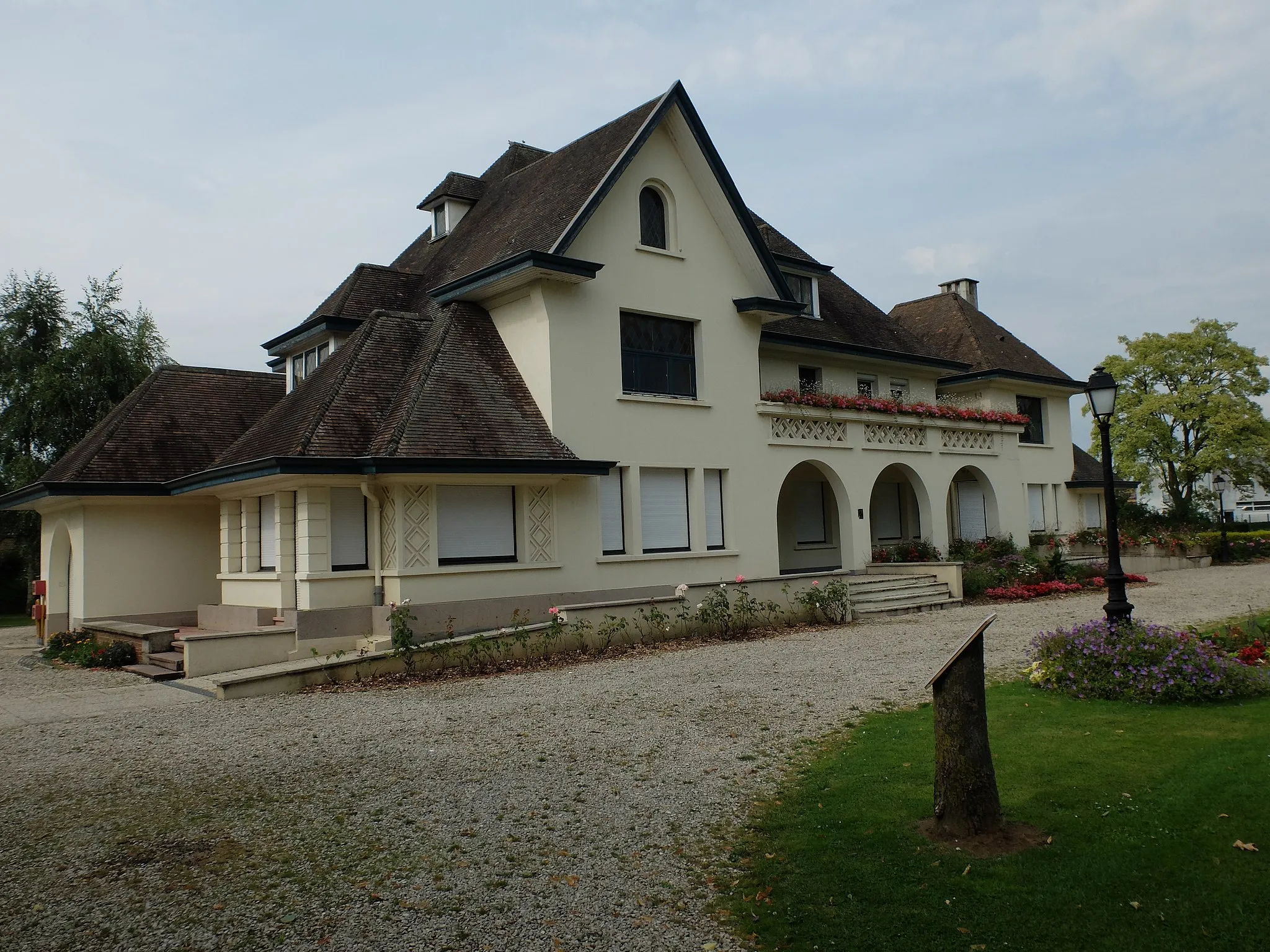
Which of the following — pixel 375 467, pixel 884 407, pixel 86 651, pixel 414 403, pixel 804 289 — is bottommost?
pixel 86 651

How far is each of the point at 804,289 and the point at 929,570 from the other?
8603 mm

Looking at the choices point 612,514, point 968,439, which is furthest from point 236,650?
point 968,439

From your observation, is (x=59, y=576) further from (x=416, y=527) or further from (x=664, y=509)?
(x=664, y=509)

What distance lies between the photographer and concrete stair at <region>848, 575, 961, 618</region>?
21156mm

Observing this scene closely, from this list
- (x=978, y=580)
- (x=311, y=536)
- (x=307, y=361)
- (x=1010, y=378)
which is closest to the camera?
(x=311, y=536)

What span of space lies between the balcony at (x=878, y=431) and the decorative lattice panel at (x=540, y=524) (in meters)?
6.20

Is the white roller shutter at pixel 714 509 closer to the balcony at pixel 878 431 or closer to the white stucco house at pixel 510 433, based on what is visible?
the white stucco house at pixel 510 433

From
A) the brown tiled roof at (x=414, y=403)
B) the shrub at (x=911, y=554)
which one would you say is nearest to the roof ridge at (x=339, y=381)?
the brown tiled roof at (x=414, y=403)

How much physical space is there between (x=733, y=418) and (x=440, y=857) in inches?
630

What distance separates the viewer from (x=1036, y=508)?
31781mm

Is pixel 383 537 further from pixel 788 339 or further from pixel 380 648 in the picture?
pixel 788 339

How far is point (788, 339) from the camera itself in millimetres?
24375

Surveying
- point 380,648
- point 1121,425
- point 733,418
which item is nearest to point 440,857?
point 380,648

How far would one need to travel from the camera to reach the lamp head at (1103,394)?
12.4m
